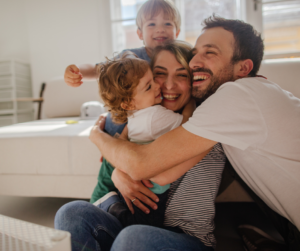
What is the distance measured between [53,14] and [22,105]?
1.74 m

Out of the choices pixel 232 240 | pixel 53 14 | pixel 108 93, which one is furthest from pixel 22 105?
pixel 232 240

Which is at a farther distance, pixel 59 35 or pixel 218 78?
pixel 59 35

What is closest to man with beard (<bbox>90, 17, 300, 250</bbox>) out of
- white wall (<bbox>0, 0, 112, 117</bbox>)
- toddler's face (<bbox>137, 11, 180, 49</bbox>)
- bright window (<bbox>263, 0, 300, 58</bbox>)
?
toddler's face (<bbox>137, 11, 180, 49</bbox>)

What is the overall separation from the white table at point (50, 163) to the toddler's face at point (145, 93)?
1.74 ft

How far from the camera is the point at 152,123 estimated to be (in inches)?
37.7

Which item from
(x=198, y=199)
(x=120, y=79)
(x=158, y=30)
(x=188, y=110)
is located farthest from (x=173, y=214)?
(x=158, y=30)

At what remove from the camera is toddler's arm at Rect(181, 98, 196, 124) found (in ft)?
3.42

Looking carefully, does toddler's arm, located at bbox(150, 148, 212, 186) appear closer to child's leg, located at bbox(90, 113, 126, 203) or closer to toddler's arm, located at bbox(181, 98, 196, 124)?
toddler's arm, located at bbox(181, 98, 196, 124)

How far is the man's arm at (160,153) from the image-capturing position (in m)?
0.74

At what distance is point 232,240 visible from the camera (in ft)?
4.09

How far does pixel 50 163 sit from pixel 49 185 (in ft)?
0.52

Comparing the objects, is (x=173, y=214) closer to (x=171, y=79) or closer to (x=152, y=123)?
(x=152, y=123)

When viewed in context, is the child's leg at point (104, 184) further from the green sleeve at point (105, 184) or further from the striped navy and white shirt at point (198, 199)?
the striped navy and white shirt at point (198, 199)

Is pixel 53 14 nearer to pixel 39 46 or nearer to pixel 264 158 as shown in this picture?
pixel 39 46
